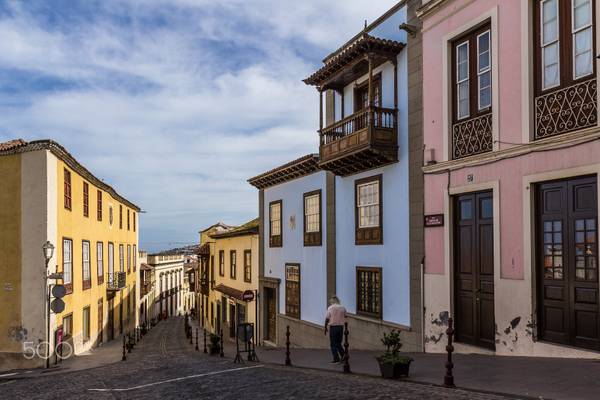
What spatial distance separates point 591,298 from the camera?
9.38m

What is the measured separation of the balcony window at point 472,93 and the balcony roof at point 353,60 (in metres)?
2.29

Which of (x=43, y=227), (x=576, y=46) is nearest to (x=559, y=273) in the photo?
(x=576, y=46)

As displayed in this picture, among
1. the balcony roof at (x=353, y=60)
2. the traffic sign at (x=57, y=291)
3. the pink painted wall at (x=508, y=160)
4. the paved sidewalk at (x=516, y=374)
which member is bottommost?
the paved sidewalk at (x=516, y=374)

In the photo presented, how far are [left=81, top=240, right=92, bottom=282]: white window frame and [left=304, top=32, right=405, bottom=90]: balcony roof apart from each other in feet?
Result: 41.1

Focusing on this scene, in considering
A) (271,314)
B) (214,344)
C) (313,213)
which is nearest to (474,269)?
(313,213)

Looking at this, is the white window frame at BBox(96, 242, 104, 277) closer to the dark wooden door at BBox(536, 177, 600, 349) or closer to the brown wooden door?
the brown wooden door

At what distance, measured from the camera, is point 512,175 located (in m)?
11.0

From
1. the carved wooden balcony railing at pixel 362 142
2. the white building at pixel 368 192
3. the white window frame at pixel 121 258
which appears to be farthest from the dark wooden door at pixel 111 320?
the carved wooden balcony railing at pixel 362 142

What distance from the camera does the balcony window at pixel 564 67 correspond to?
9392 mm

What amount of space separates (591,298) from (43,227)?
15.9 metres

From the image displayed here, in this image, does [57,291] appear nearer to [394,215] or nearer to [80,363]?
[80,363]

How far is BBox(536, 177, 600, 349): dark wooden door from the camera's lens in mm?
9430

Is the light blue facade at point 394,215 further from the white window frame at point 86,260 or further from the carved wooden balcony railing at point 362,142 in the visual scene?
the white window frame at point 86,260

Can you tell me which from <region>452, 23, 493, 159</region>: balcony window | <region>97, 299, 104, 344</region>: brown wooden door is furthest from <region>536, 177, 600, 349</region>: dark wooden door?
<region>97, 299, 104, 344</region>: brown wooden door
